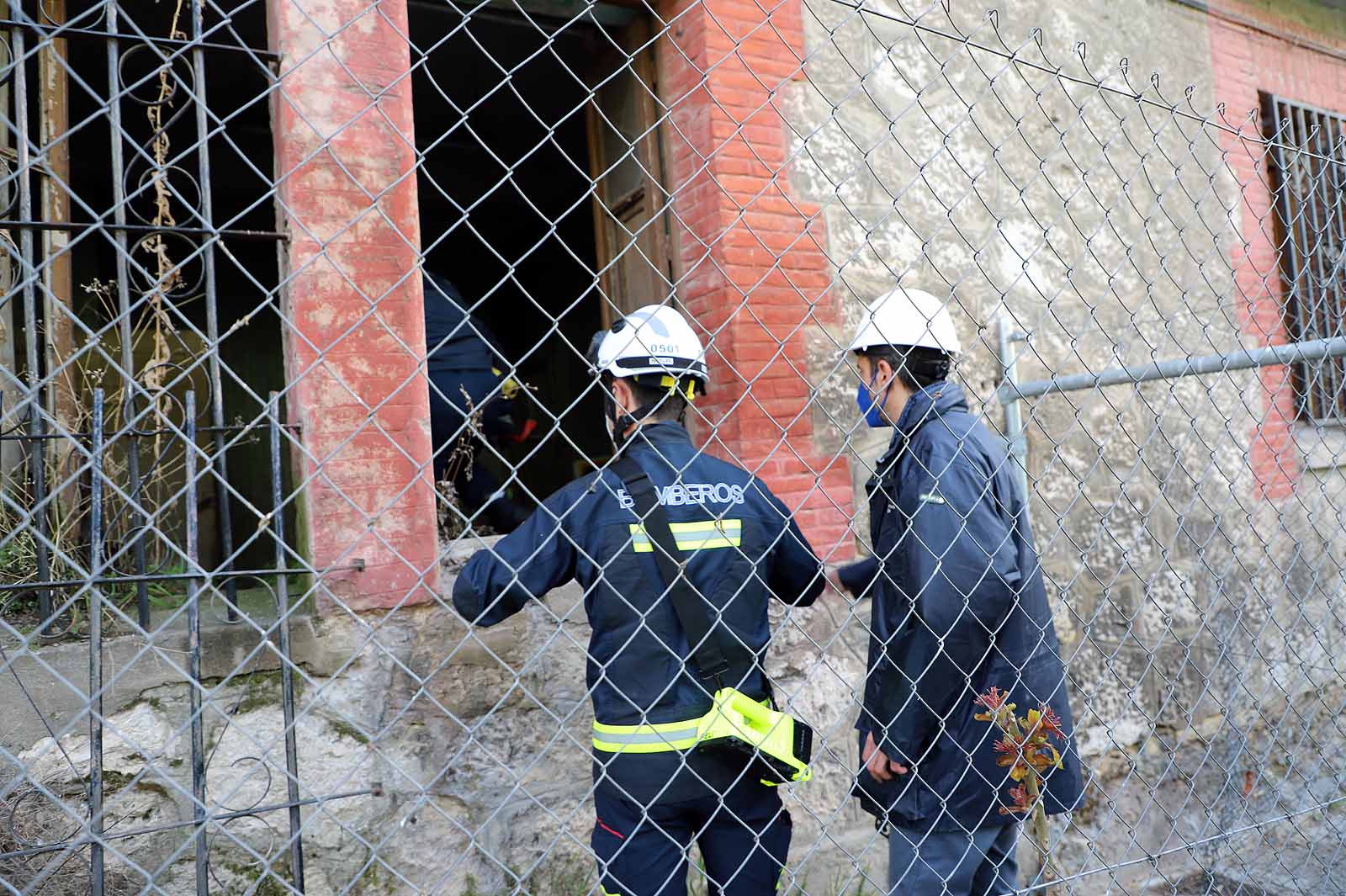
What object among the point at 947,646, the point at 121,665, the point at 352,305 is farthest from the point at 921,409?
the point at 121,665

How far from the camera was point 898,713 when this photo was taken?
2426 millimetres

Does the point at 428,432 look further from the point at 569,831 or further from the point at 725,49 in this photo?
the point at 725,49

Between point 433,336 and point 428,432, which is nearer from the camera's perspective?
point 428,432

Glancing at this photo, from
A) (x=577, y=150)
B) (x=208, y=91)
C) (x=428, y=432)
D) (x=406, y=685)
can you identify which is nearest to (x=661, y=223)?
(x=428, y=432)

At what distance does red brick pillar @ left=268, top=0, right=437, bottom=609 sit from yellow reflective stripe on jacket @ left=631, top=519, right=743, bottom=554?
0.82 meters

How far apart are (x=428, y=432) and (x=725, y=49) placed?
1.89m

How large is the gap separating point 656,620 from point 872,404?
1000 mm

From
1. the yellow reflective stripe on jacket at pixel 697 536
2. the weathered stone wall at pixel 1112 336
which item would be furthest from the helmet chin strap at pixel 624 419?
the weathered stone wall at pixel 1112 336

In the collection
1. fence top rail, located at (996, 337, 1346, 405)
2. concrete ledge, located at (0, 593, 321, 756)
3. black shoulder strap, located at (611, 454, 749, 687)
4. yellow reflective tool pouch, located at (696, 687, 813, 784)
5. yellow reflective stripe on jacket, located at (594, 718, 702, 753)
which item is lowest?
concrete ledge, located at (0, 593, 321, 756)

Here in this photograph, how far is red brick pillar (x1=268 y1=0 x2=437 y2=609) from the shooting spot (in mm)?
2842

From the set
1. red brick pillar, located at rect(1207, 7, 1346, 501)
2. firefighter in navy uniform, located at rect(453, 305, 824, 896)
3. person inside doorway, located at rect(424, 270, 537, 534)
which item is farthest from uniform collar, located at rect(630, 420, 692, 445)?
red brick pillar, located at rect(1207, 7, 1346, 501)

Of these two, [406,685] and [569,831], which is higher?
[406,685]

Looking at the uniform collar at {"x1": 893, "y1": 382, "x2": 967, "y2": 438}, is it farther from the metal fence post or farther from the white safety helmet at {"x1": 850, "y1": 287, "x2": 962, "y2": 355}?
the metal fence post

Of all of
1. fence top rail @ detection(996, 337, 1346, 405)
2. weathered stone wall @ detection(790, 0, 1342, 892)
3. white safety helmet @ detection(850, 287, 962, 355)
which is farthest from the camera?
weathered stone wall @ detection(790, 0, 1342, 892)
